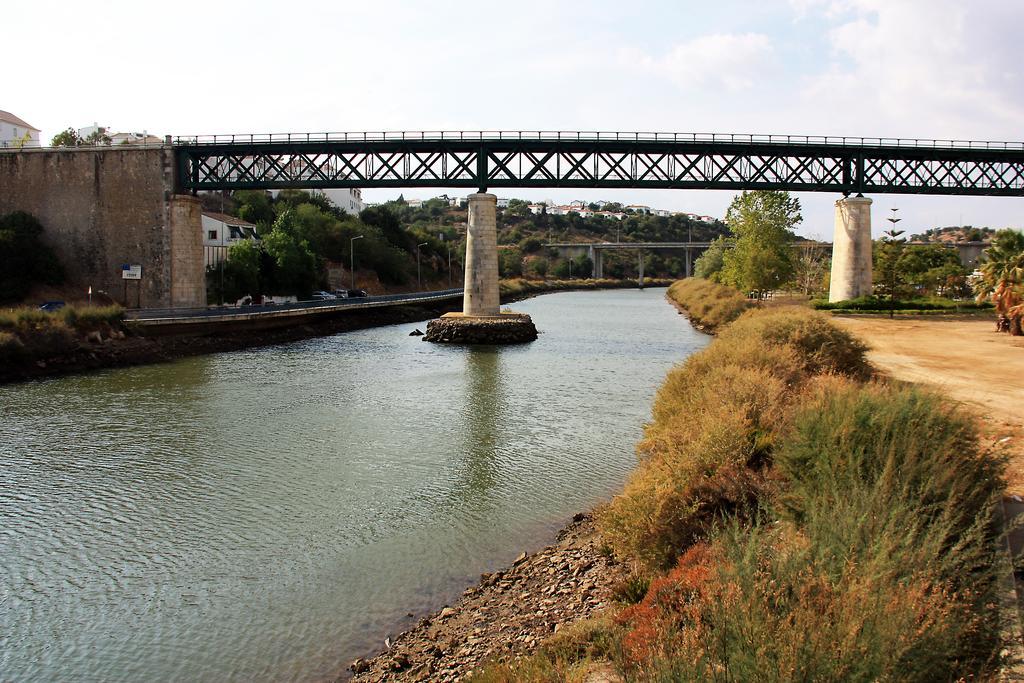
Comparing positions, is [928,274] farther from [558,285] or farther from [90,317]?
[558,285]

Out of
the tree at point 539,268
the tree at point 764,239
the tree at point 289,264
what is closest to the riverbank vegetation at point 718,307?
the tree at point 764,239

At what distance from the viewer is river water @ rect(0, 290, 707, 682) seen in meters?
10.0

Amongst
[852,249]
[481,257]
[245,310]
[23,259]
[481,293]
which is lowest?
[245,310]

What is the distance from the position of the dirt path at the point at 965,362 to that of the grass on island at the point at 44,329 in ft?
111

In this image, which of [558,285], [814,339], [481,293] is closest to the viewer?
[814,339]

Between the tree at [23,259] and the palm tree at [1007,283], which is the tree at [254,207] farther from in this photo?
the palm tree at [1007,283]

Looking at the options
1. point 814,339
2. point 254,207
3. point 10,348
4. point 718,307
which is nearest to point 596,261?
point 254,207

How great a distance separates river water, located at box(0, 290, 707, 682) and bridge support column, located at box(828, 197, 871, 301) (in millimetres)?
32894

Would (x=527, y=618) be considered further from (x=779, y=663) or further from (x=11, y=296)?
(x=11, y=296)

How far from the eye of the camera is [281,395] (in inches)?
1152

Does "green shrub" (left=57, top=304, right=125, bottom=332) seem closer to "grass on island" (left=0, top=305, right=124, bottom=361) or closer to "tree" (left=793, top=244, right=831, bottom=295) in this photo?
"grass on island" (left=0, top=305, right=124, bottom=361)

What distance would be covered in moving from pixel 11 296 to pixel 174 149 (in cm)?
1424

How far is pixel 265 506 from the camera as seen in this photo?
50.3ft

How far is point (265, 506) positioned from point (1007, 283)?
40715mm
